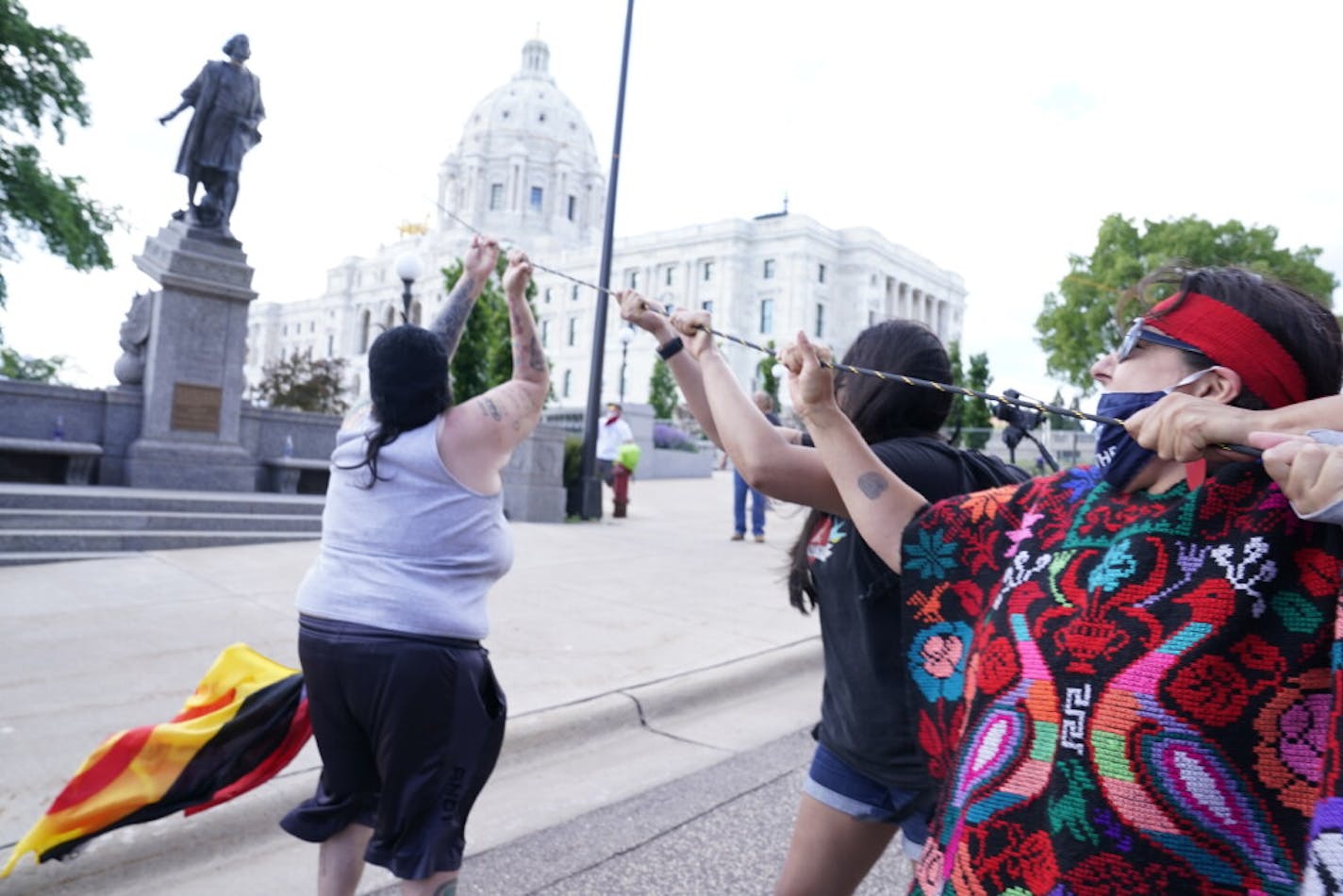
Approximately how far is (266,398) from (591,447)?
22.9 metres

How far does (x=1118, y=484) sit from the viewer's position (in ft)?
4.85

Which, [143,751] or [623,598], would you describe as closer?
[143,751]

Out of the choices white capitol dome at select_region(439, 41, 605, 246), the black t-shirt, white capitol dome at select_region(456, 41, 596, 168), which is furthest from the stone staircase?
white capitol dome at select_region(456, 41, 596, 168)

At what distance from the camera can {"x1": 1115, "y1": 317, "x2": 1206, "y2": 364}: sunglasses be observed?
4.86ft

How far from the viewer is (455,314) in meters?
3.25

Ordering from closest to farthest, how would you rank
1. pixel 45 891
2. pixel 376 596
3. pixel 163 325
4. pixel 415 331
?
1. pixel 376 596
2. pixel 415 331
3. pixel 45 891
4. pixel 163 325

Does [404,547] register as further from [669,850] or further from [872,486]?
[669,850]

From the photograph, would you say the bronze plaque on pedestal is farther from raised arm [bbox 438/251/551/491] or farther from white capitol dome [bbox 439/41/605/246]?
white capitol dome [bbox 439/41/605/246]

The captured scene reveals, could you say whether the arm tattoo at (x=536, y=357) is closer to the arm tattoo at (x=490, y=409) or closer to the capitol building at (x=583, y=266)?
the arm tattoo at (x=490, y=409)

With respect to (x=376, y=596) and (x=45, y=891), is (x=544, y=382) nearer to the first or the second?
(x=376, y=596)

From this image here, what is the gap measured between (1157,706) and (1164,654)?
70 millimetres

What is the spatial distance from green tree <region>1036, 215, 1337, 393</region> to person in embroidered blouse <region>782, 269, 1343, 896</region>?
44.1m

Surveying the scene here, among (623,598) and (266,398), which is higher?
(266,398)

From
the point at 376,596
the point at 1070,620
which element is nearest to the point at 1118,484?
the point at 1070,620
